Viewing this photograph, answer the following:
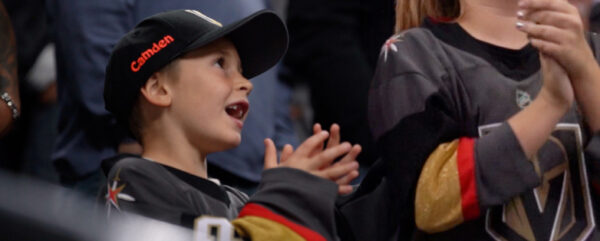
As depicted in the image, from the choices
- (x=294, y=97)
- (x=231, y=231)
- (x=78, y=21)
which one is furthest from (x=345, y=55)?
(x=231, y=231)

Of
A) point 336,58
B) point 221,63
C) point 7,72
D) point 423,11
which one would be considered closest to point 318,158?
point 221,63

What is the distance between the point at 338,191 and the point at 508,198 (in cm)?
28

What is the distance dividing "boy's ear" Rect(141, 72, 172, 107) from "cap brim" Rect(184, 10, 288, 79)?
0.16m

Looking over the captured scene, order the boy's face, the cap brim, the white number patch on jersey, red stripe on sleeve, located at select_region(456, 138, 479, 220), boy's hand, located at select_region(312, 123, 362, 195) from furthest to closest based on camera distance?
the cap brim
the boy's face
boy's hand, located at select_region(312, 123, 362, 195)
red stripe on sleeve, located at select_region(456, 138, 479, 220)
the white number patch on jersey

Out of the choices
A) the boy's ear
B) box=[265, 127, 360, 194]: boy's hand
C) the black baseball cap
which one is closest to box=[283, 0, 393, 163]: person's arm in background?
the black baseball cap

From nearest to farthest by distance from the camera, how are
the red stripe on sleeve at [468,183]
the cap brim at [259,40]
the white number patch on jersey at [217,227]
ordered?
the white number patch on jersey at [217,227], the red stripe on sleeve at [468,183], the cap brim at [259,40]

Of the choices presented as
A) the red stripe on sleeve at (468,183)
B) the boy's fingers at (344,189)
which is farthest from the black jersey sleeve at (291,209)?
the red stripe on sleeve at (468,183)

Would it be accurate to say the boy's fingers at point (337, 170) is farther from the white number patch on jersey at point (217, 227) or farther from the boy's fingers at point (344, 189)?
the white number patch on jersey at point (217, 227)

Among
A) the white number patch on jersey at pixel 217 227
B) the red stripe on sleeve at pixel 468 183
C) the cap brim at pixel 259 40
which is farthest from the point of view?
the cap brim at pixel 259 40

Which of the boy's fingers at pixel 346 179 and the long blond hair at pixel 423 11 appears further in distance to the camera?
the long blond hair at pixel 423 11

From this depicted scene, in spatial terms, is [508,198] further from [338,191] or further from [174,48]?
[174,48]

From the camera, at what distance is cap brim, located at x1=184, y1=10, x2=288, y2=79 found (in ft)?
5.87

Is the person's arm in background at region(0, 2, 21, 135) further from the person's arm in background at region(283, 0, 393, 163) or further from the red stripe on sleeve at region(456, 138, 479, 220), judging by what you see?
the person's arm in background at region(283, 0, 393, 163)

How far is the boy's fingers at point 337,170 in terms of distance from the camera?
1.49 meters
